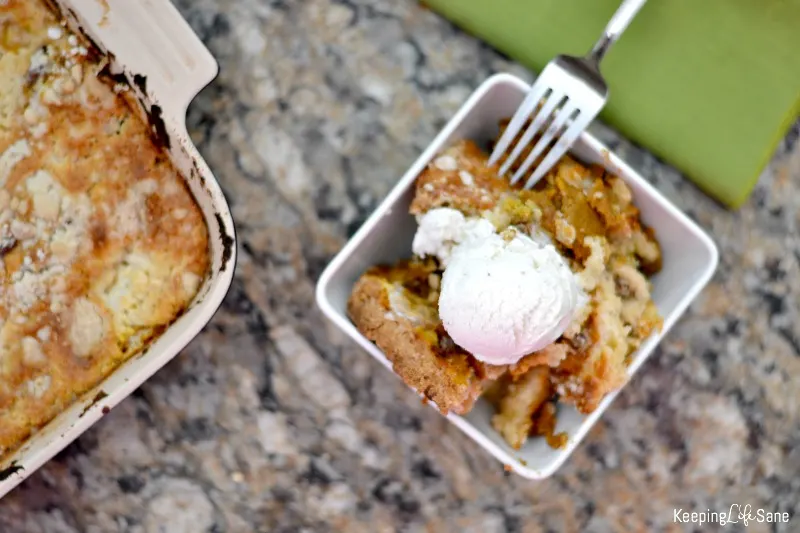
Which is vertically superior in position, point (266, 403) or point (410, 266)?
point (410, 266)

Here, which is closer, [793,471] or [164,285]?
[164,285]

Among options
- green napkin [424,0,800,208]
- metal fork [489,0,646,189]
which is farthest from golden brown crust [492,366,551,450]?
green napkin [424,0,800,208]

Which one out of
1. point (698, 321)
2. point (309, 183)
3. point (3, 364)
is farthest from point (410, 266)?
point (3, 364)

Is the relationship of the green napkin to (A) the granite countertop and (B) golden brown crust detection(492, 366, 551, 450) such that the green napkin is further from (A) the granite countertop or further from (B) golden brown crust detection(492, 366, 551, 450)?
(B) golden brown crust detection(492, 366, 551, 450)

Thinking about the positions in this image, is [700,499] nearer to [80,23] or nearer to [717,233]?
[717,233]

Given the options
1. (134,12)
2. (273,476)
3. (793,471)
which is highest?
(134,12)

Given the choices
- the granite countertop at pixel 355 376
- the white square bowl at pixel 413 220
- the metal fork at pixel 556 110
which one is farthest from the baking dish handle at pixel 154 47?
the metal fork at pixel 556 110

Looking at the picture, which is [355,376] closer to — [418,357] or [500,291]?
[418,357]
